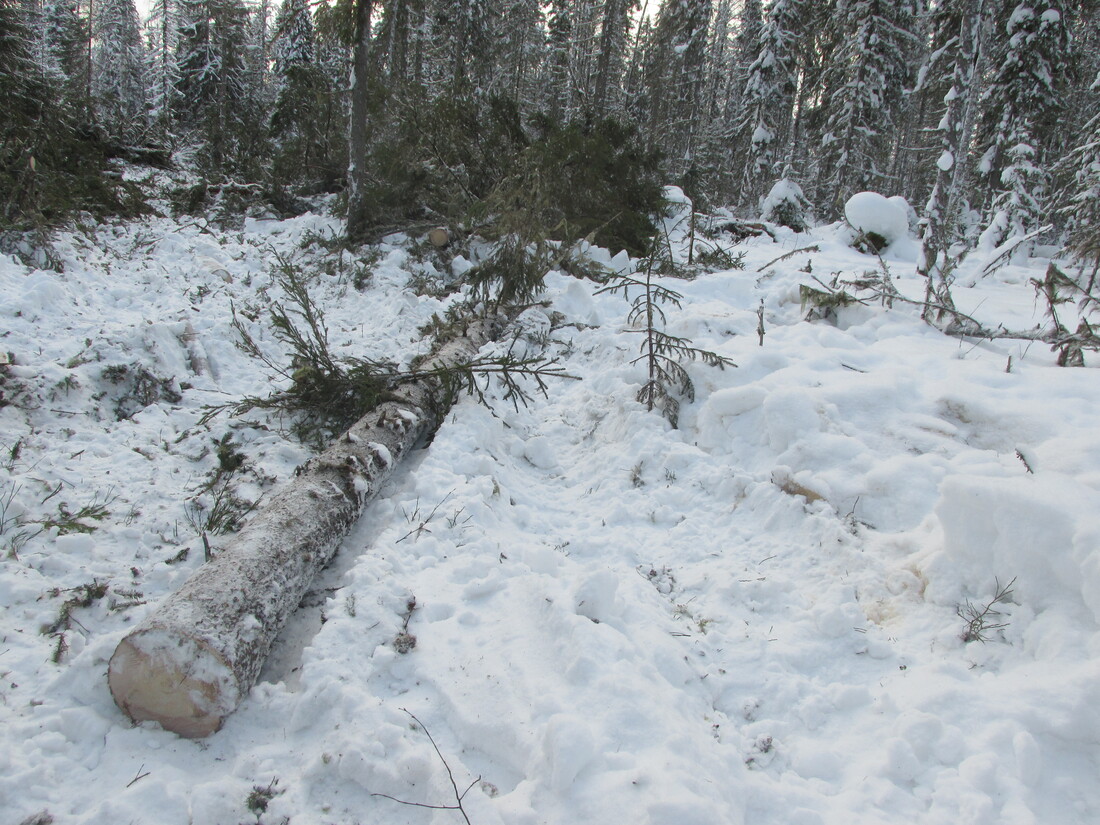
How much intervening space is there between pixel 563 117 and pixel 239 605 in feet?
89.3

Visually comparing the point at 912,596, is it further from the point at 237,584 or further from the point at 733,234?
the point at 733,234

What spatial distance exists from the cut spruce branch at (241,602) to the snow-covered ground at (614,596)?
122mm

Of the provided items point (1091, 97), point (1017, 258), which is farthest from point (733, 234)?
point (1091, 97)

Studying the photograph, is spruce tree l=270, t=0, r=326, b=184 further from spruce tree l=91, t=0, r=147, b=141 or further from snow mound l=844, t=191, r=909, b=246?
spruce tree l=91, t=0, r=147, b=141

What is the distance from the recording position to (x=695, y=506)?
402 cm

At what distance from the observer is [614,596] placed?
2941 millimetres

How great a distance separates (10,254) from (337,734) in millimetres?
7843

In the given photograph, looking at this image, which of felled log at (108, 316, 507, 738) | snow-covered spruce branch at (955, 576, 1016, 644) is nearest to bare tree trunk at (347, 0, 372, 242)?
felled log at (108, 316, 507, 738)

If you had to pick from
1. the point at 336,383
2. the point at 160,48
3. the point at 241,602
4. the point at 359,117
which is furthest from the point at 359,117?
the point at 160,48

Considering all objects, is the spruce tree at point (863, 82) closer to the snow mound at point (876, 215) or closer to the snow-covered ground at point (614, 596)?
the snow mound at point (876, 215)

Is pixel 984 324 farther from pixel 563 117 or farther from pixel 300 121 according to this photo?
pixel 563 117

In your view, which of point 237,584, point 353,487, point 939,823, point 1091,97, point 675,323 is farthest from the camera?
point 1091,97

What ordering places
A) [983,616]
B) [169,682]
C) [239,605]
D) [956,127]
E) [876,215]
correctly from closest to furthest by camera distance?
[169,682], [239,605], [983,616], [876,215], [956,127]

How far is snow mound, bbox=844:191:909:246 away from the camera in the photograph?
32.8 feet
